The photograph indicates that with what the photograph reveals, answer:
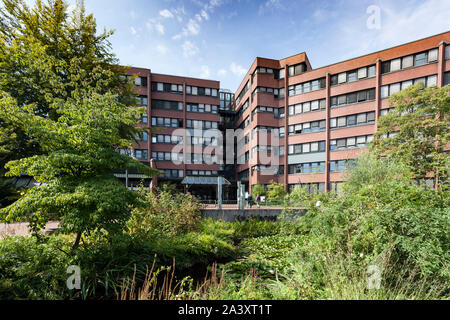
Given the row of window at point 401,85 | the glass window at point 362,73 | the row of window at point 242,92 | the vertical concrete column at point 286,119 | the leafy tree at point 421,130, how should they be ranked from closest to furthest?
1. the leafy tree at point 421,130
2. the row of window at point 401,85
3. the glass window at point 362,73
4. the vertical concrete column at point 286,119
5. the row of window at point 242,92

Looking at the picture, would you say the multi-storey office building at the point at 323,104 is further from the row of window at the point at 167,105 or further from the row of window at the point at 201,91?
the row of window at the point at 167,105

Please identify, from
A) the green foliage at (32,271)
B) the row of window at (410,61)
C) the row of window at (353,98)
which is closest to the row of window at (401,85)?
the row of window at (353,98)

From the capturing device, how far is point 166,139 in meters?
35.6

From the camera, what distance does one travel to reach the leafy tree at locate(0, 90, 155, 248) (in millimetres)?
4117

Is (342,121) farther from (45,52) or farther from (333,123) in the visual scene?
(45,52)

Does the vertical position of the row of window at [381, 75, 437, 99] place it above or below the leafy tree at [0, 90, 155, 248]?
above

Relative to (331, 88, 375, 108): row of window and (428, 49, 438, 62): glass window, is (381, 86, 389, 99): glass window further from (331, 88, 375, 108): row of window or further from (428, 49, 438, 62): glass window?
(428, 49, 438, 62): glass window

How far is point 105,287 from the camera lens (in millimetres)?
4789

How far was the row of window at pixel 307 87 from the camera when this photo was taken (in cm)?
3100

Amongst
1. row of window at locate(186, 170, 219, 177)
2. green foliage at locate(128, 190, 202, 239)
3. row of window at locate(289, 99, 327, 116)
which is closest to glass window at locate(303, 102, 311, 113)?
row of window at locate(289, 99, 327, 116)

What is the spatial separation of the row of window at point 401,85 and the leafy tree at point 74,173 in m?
31.6

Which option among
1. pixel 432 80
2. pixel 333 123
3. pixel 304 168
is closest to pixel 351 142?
pixel 333 123

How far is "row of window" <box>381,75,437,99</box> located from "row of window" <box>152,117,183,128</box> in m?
31.1

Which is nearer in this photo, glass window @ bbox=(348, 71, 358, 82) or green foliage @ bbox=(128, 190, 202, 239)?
green foliage @ bbox=(128, 190, 202, 239)
